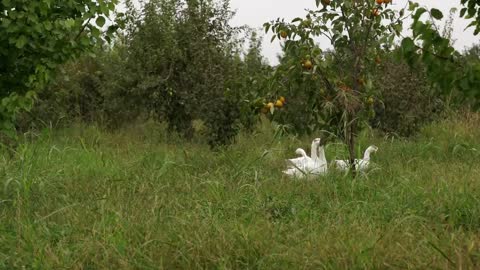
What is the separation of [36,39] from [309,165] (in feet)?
9.08

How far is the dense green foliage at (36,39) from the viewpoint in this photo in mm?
4039

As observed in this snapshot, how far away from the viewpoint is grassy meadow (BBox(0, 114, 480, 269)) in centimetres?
358

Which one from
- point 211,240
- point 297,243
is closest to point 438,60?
point 297,243

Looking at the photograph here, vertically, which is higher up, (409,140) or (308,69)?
(308,69)

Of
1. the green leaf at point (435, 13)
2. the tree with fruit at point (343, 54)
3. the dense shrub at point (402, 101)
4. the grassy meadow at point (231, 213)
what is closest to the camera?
the green leaf at point (435, 13)

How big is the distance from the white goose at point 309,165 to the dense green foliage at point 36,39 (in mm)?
2170

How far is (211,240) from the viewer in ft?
12.3

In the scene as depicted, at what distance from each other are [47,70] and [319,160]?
8.94 feet

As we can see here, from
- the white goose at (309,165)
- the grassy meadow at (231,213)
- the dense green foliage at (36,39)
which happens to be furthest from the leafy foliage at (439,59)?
the white goose at (309,165)

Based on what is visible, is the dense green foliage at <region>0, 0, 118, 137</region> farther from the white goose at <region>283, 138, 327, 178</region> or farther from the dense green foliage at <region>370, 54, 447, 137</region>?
the dense green foliage at <region>370, 54, 447, 137</region>

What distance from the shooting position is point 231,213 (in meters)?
4.49

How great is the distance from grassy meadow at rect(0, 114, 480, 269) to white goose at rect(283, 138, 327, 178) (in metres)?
0.14

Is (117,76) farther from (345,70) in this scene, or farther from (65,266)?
(65,266)

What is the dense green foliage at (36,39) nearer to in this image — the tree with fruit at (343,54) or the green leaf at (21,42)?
the green leaf at (21,42)
